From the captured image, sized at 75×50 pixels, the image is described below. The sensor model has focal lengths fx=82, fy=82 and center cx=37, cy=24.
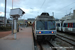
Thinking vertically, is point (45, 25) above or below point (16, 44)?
above

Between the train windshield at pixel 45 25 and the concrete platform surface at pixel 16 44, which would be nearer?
the concrete platform surface at pixel 16 44

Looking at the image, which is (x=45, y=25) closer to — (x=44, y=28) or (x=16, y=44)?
(x=44, y=28)

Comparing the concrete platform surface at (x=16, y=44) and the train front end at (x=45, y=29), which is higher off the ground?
the train front end at (x=45, y=29)

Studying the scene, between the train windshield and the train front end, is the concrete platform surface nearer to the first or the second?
the train front end

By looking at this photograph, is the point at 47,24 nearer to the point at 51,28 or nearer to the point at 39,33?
the point at 51,28

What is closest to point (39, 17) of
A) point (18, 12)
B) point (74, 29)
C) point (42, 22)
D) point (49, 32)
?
point (42, 22)

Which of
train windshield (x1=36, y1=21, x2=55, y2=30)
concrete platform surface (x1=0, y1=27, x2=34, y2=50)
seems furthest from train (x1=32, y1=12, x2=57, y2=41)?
concrete platform surface (x1=0, y1=27, x2=34, y2=50)

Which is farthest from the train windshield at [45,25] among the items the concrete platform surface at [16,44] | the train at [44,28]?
the concrete platform surface at [16,44]

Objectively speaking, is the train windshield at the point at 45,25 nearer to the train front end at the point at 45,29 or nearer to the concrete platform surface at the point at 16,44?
the train front end at the point at 45,29

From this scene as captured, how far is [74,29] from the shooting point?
14898mm

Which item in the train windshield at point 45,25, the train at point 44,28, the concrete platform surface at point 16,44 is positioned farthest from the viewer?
the train windshield at point 45,25

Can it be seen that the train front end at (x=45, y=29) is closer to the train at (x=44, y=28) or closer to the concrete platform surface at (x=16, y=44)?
the train at (x=44, y=28)

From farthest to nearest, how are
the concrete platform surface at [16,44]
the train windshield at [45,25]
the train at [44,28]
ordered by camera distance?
the train windshield at [45,25] → the train at [44,28] → the concrete platform surface at [16,44]

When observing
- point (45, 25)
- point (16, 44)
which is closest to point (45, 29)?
point (45, 25)
